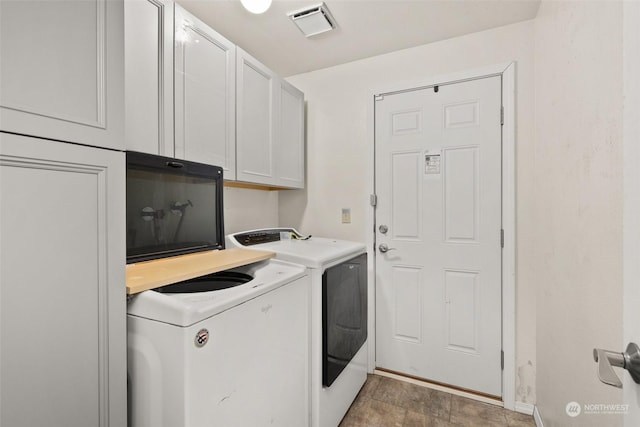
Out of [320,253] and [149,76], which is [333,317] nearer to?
[320,253]

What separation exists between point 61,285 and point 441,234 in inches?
79.1

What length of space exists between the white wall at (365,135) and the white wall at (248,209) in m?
0.11

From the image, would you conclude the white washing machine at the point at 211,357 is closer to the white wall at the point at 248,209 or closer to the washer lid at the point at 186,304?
the washer lid at the point at 186,304

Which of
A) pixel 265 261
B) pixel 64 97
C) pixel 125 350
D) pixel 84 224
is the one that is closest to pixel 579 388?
pixel 265 261

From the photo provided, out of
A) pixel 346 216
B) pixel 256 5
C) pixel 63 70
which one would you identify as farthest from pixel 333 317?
pixel 256 5

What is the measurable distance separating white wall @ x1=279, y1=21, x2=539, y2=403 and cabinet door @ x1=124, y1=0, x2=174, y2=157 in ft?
4.33

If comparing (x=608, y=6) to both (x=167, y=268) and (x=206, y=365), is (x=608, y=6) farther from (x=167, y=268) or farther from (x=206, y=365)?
(x=167, y=268)

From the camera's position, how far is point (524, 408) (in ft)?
6.00

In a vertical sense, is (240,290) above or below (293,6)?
below

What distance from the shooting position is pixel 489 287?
1934 millimetres

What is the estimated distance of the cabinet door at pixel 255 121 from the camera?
1.80 m

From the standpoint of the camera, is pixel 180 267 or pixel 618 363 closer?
pixel 618 363

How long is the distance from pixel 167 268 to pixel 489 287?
191 cm

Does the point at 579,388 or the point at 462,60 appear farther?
the point at 462,60
